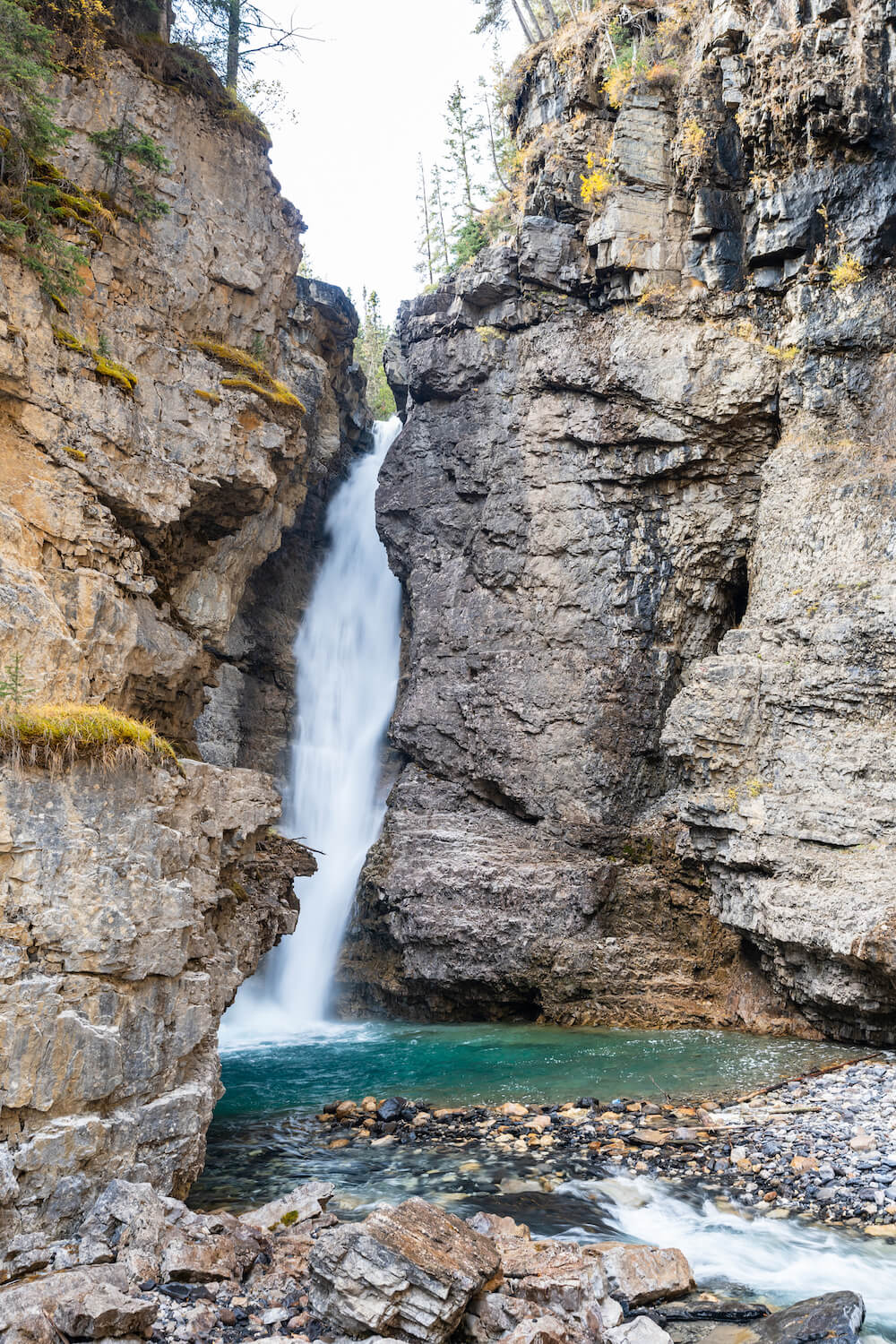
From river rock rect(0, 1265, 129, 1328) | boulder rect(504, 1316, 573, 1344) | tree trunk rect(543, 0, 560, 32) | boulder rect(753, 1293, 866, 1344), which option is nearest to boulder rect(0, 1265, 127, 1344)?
river rock rect(0, 1265, 129, 1328)

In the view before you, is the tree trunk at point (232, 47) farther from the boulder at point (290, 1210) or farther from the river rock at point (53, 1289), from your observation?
the river rock at point (53, 1289)

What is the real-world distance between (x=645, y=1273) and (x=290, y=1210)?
10.6ft

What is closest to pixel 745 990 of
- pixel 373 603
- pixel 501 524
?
pixel 501 524

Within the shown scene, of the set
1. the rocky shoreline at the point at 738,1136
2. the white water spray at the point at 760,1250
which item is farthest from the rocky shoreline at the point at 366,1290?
the rocky shoreline at the point at 738,1136

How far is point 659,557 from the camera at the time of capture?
22047 mm

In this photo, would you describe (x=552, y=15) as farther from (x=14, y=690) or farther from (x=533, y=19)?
(x=14, y=690)

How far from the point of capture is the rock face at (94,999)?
720 cm

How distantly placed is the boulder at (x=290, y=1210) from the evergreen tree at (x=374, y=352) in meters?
42.1

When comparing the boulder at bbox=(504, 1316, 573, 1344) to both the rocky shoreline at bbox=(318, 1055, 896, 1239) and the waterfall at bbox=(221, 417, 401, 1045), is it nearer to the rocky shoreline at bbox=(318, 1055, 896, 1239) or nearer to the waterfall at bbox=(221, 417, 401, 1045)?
the rocky shoreline at bbox=(318, 1055, 896, 1239)

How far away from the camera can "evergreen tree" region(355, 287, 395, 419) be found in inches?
1897

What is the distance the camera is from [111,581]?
12.9 m

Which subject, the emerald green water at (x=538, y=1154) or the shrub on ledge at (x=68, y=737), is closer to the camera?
the shrub on ledge at (x=68, y=737)

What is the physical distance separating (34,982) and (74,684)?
4.50 meters

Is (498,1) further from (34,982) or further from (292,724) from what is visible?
(34,982)
